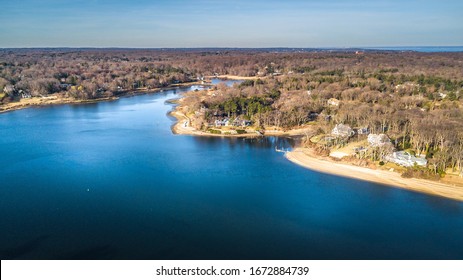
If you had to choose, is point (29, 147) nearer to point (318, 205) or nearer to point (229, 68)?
point (318, 205)

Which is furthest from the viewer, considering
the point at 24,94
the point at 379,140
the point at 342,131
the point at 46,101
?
the point at 24,94

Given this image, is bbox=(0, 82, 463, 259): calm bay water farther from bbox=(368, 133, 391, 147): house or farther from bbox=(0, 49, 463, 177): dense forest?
bbox=(0, 49, 463, 177): dense forest

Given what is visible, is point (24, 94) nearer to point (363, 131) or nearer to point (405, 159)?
point (363, 131)

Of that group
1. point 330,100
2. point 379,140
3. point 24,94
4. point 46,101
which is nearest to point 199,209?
point 379,140

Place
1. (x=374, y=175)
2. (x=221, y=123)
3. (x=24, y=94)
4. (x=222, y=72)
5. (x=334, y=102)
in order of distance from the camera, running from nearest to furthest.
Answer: (x=374, y=175), (x=221, y=123), (x=334, y=102), (x=24, y=94), (x=222, y=72)

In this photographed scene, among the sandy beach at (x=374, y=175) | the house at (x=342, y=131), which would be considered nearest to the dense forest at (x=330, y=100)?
the house at (x=342, y=131)

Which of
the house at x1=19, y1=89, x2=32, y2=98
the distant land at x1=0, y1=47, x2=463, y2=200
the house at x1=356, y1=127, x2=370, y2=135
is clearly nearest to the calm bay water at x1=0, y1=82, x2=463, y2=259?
the distant land at x1=0, y1=47, x2=463, y2=200
